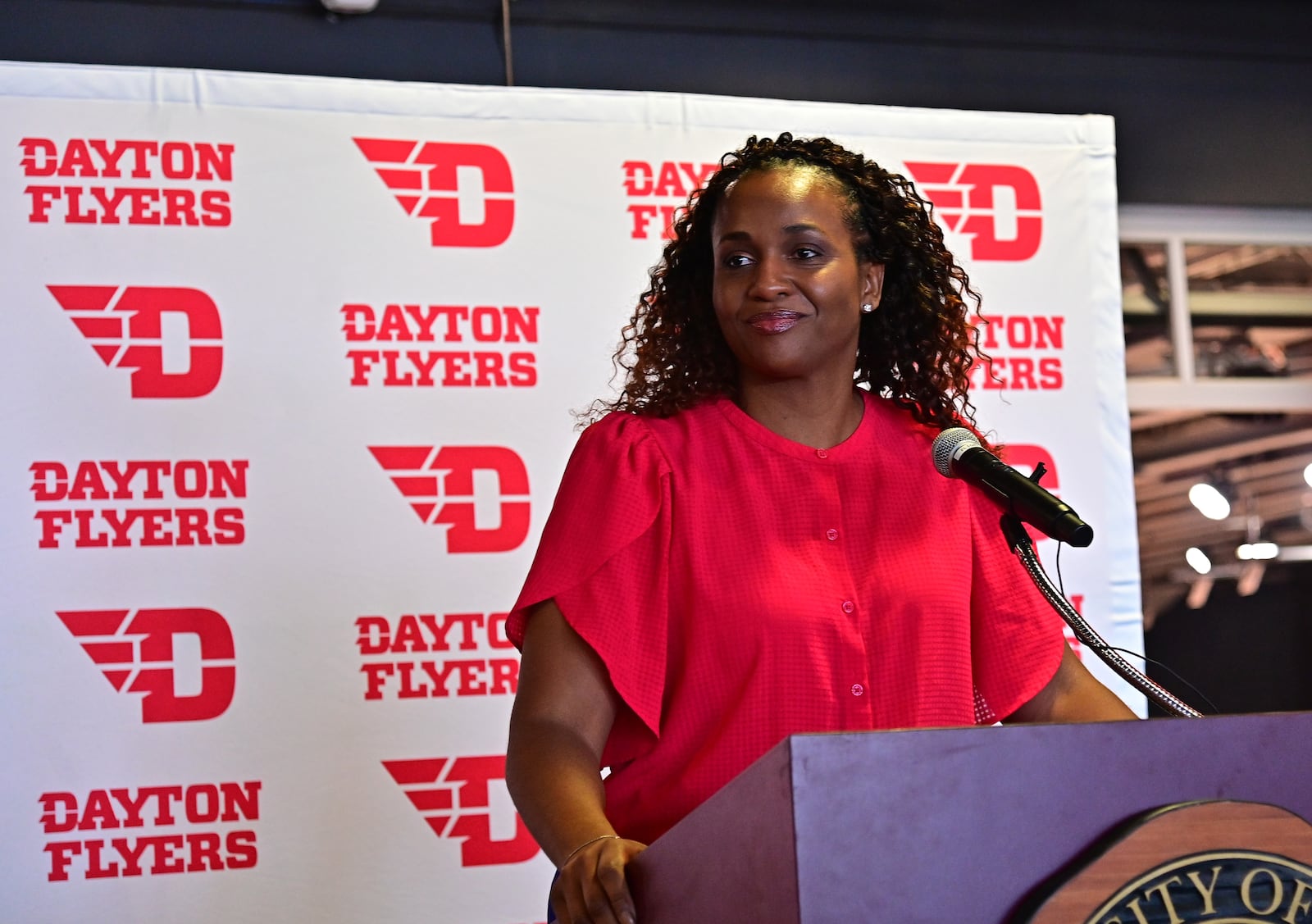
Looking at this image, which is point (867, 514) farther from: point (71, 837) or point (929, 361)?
point (71, 837)

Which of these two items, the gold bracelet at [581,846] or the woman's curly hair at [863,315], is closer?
the gold bracelet at [581,846]

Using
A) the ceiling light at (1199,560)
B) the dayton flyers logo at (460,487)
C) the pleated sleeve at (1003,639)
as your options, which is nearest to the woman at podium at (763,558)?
the pleated sleeve at (1003,639)

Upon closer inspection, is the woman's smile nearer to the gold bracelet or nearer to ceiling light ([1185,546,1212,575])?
the gold bracelet

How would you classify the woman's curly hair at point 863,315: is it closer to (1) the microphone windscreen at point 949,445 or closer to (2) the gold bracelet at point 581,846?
(1) the microphone windscreen at point 949,445

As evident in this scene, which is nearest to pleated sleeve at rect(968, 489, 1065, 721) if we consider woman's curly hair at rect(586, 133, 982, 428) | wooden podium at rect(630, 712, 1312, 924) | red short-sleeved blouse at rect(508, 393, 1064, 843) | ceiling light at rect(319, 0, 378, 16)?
red short-sleeved blouse at rect(508, 393, 1064, 843)

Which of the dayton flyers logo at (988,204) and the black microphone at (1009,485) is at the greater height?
the dayton flyers logo at (988,204)

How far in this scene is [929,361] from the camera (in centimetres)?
202

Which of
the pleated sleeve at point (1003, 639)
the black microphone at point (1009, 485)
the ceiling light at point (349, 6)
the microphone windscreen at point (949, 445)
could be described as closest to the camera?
the black microphone at point (1009, 485)

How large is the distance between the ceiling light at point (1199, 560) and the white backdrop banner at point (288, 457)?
2.59 feet

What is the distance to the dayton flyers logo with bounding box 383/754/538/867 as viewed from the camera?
120 inches

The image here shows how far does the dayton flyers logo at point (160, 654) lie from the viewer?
2.97 meters

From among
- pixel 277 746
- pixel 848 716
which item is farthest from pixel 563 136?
pixel 848 716

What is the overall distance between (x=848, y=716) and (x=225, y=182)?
2.10 metres

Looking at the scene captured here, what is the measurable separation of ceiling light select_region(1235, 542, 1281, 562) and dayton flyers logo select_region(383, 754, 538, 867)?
216 cm
